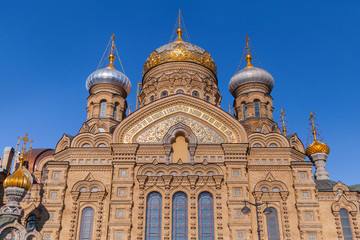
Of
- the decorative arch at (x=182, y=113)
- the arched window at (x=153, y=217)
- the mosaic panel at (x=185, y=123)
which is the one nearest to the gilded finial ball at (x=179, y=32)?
the decorative arch at (x=182, y=113)

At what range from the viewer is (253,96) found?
23.0 meters

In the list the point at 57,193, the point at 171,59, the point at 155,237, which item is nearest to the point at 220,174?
the point at 155,237

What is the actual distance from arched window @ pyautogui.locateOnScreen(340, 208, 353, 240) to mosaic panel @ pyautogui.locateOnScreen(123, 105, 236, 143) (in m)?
5.57

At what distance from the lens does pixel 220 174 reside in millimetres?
17531

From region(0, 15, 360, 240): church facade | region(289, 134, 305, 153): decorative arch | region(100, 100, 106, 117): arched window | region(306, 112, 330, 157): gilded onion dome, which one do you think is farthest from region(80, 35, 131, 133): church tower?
region(306, 112, 330, 157): gilded onion dome

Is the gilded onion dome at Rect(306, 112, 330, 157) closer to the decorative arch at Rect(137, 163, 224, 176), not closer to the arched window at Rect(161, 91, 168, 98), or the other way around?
the decorative arch at Rect(137, 163, 224, 176)

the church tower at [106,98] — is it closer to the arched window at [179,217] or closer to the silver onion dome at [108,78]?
the silver onion dome at [108,78]

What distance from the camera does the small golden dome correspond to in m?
22.4

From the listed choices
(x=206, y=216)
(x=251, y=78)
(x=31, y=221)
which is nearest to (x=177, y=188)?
(x=206, y=216)

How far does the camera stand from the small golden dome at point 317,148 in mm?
22436

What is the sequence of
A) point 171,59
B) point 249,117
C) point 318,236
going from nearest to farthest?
point 318,236 → point 249,117 → point 171,59

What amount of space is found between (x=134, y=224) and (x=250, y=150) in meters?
6.02

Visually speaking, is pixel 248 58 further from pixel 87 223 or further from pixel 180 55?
pixel 87 223

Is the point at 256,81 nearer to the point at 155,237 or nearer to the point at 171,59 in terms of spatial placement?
the point at 171,59
